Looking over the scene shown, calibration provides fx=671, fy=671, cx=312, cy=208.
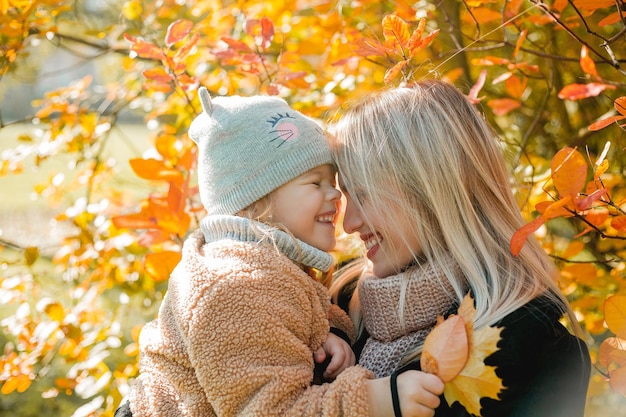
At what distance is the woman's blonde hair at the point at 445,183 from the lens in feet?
4.99

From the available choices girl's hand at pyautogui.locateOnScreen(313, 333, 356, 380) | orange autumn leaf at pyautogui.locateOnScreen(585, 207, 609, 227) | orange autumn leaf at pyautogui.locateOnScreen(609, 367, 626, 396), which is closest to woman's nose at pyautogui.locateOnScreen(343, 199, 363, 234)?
girl's hand at pyautogui.locateOnScreen(313, 333, 356, 380)

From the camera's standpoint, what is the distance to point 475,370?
3.84ft

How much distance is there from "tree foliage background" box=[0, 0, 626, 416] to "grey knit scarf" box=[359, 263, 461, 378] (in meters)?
0.33

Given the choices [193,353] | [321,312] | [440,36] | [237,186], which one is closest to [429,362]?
[321,312]

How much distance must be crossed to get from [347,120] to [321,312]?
1.62ft

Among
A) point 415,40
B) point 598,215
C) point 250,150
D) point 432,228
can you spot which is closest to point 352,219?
point 432,228

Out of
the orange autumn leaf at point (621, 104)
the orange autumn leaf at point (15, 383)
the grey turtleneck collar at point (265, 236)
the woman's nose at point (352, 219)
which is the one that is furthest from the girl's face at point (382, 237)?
the orange autumn leaf at point (15, 383)

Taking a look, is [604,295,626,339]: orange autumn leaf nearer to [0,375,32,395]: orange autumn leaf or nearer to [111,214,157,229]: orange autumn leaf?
[111,214,157,229]: orange autumn leaf

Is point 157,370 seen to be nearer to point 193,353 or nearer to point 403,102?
point 193,353

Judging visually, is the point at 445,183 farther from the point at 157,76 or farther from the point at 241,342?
the point at 157,76

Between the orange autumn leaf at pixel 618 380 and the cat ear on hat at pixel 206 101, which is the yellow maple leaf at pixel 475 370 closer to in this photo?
the orange autumn leaf at pixel 618 380

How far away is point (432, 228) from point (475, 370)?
0.48 m

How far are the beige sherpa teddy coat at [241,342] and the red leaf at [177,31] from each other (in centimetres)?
62

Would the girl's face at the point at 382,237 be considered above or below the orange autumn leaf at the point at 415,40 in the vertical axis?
below
